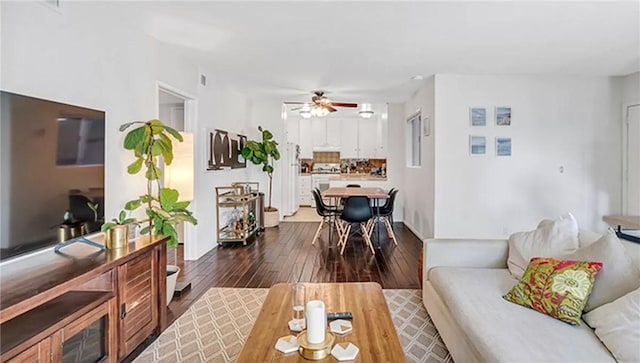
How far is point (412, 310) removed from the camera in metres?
2.89

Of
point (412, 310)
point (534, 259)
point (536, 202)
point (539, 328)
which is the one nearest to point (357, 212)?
point (412, 310)

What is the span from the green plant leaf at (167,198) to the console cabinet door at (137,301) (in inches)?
18.7

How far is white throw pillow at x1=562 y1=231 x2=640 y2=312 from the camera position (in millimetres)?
1694

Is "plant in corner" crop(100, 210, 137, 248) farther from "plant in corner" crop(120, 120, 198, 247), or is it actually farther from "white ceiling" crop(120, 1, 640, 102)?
"white ceiling" crop(120, 1, 640, 102)

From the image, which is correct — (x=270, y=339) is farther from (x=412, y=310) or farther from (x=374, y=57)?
(x=374, y=57)

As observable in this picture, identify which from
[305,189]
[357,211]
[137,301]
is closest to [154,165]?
[137,301]

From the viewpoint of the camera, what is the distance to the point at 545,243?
2.29m

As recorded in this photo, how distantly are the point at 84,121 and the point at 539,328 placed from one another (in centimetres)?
283

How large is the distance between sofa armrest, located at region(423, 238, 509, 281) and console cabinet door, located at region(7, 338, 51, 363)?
Answer: 7.81 feet

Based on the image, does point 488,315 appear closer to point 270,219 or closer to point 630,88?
point 630,88

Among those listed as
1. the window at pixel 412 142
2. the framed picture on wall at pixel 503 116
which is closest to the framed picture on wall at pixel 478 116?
the framed picture on wall at pixel 503 116

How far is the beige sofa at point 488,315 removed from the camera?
1.46m

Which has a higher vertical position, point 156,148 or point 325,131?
→ point 325,131

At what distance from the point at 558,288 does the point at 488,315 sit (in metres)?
0.39
